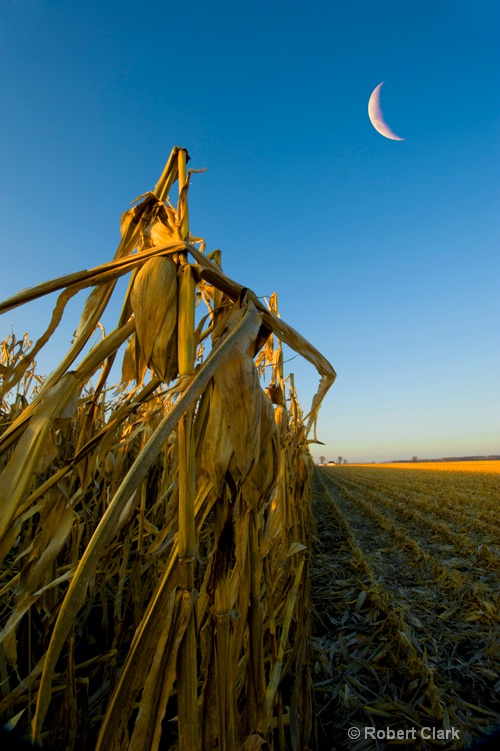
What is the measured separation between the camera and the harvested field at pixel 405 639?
1.73 m

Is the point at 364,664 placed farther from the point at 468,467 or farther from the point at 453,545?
the point at 468,467

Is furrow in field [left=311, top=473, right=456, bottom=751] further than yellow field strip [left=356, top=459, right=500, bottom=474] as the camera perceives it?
No

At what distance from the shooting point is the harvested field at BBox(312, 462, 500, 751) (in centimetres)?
173

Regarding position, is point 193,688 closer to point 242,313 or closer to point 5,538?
point 5,538

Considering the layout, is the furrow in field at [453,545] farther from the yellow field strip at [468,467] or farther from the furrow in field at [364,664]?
the yellow field strip at [468,467]

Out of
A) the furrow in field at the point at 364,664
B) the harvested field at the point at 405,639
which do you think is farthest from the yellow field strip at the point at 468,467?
the furrow in field at the point at 364,664

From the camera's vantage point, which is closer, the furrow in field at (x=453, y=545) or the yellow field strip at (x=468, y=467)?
the furrow in field at (x=453, y=545)

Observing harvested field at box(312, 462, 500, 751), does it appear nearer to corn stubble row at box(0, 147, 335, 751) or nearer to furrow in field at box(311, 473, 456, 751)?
furrow in field at box(311, 473, 456, 751)
